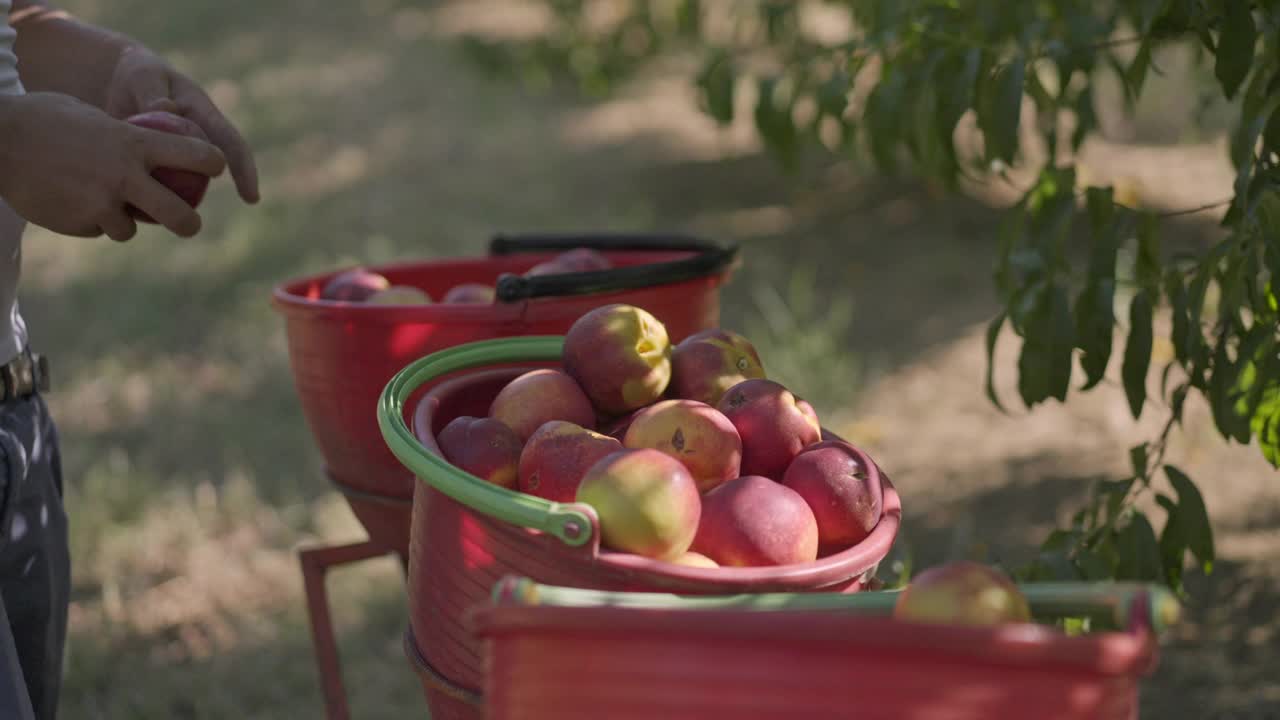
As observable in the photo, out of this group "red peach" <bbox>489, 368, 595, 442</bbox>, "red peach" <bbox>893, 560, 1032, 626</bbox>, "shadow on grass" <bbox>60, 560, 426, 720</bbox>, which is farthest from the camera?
"shadow on grass" <bbox>60, 560, 426, 720</bbox>

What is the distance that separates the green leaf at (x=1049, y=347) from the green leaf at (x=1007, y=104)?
21 cm

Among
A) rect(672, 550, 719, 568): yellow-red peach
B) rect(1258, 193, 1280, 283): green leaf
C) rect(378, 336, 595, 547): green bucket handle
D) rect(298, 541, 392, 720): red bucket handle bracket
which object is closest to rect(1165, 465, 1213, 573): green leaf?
rect(1258, 193, 1280, 283): green leaf

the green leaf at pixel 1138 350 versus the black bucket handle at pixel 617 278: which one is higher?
the black bucket handle at pixel 617 278

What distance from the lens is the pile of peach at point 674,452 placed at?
1064 mm

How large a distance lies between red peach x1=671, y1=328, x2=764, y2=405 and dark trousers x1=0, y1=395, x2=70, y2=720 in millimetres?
786

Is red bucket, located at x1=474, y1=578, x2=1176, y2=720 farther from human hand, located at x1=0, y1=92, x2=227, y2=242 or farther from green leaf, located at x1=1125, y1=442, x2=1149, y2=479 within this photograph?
green leaf, located at x1=1125, y1=442, x2=1149, y2=479

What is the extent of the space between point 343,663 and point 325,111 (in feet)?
15.0

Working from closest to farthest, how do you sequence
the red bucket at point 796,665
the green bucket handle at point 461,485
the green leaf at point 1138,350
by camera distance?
1. the red bucket at point 796,665
2. the green bucket handle at point 461,485
3. the green leaf at point 1138,350

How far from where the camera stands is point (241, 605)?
2.91 metres

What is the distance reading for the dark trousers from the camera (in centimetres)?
153

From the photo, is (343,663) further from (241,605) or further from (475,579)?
(475,579)

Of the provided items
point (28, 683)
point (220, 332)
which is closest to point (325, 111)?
point (220, 332)

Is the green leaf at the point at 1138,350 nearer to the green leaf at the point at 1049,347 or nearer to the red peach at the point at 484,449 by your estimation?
the green leaf at the point at 1049,347

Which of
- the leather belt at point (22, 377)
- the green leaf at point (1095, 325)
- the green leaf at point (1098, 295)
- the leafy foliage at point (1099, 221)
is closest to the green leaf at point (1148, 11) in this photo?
the leafy foliage at point (1099, 221)
